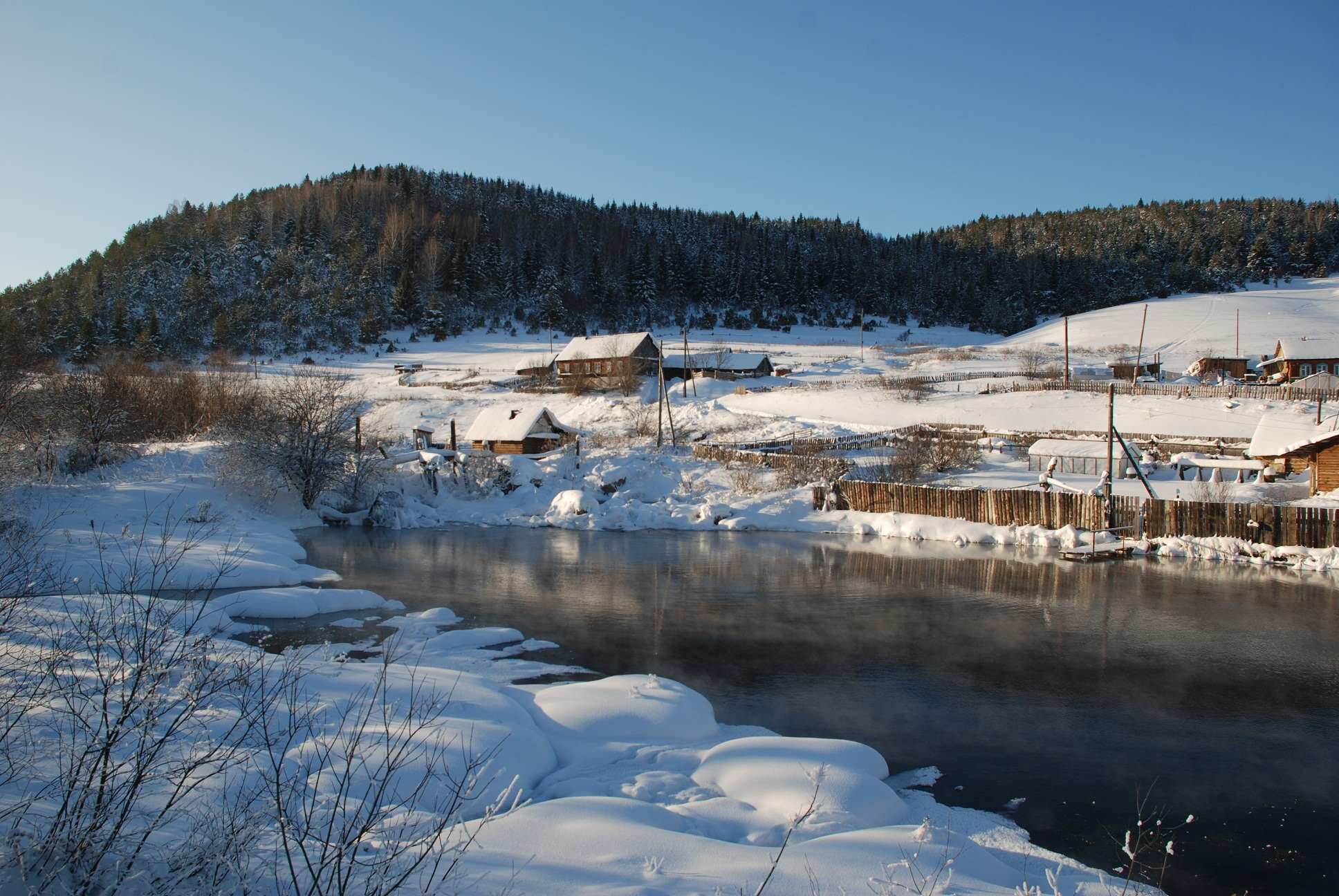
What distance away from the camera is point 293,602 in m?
16.4

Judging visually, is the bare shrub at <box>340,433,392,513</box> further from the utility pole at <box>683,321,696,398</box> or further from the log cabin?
the utility pole at <box>683,321,696,398</box>

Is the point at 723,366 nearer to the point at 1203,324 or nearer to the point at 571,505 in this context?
the point at 571,505

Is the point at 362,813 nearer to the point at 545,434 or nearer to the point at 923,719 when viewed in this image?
the point at 923,719

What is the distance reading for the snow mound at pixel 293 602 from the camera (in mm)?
15875

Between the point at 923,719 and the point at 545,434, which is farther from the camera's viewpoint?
the point at 545,434

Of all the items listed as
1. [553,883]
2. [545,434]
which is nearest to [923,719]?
[553,883]

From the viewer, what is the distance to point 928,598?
61.9ft

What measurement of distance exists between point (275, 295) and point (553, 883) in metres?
101

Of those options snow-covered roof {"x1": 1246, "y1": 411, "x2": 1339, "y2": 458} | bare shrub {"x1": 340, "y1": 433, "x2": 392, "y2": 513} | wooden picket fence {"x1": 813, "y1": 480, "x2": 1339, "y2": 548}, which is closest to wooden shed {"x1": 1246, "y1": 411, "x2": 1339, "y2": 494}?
snow-covered roof {"x1": 1246, "y1": 411, "x2": 1339, "y2": 458}

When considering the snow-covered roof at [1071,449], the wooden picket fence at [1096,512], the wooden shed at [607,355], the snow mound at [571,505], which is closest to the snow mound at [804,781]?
the wooden picket fence at [1096,512]

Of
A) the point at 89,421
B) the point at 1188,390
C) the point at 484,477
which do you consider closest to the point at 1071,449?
the point at 1188,390

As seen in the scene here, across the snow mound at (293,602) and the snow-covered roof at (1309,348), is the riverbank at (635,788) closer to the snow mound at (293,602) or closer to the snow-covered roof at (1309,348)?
the snow mound at (293,602)

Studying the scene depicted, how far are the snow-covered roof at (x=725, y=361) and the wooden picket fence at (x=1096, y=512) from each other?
36.6m

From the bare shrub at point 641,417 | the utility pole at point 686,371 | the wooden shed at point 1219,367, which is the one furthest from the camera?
the wooden shed at point 1219,367
